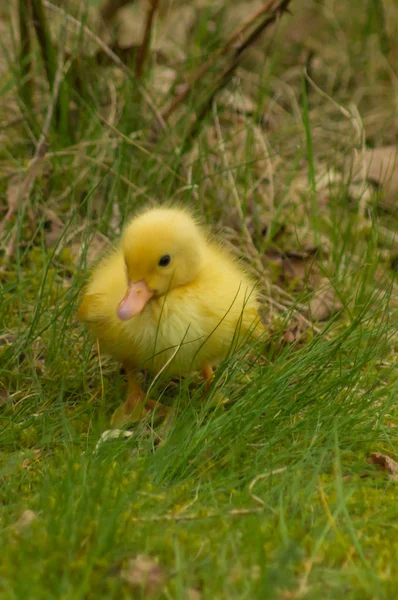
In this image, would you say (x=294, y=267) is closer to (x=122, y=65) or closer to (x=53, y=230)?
(x=53, y=230)

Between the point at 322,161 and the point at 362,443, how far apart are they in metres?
Answer: 2.22

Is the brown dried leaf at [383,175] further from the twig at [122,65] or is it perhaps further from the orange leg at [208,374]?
the orange leg at [208,374]

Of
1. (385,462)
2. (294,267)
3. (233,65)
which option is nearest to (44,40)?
(233,65)

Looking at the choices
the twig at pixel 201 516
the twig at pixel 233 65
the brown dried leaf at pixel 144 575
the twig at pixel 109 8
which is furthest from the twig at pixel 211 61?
the brown dried leaf at pixel 144 575

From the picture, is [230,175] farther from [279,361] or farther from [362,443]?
[362,443]

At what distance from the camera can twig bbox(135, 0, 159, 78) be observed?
12.2 feet

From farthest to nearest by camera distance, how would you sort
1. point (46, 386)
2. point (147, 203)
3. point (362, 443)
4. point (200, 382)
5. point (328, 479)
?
point (147, 203) < point (200, 382) < point (46, 386) < point (362, 443) < point (328, 479)

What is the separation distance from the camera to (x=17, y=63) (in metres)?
3.92

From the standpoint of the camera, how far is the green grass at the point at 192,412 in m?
1.73

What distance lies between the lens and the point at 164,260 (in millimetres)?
2453

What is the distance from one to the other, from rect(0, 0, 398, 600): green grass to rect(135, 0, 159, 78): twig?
3.5 inches

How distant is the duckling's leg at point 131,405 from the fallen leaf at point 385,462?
2.10 ft

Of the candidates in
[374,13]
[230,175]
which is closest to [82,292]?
A: [230,175]

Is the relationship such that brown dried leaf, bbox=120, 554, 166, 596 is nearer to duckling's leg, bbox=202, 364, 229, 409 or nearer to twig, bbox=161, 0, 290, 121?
duckling's leg, bbox=202, 364, 229, 409
